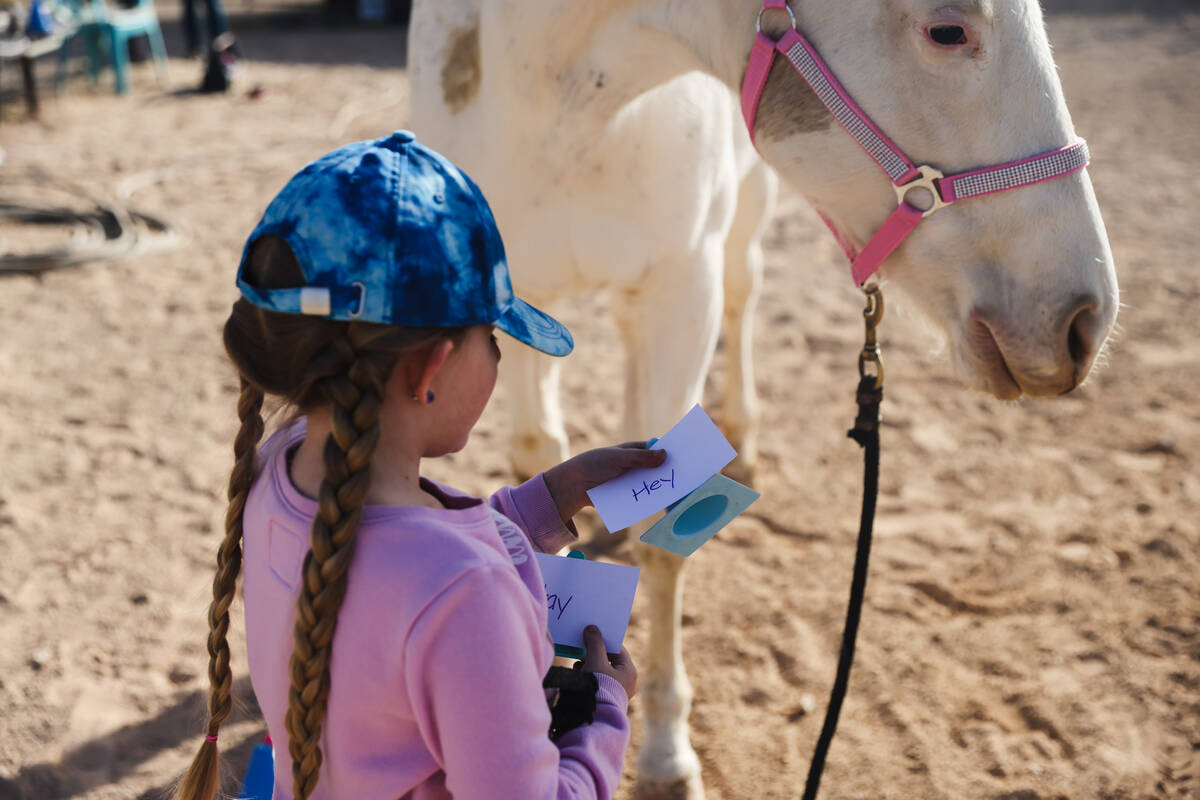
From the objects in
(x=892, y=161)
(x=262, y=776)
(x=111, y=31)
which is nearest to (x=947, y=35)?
(x=892, y=161)

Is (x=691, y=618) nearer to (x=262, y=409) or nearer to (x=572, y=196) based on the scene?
(x=572, y=196)

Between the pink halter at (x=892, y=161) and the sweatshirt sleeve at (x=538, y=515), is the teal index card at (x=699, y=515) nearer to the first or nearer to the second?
the sweatshirt sleeve at (x=538, y=515)

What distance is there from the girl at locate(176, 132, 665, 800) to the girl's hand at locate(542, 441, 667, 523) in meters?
0.32

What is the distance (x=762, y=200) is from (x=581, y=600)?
242cm

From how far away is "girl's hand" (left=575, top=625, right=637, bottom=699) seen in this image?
120 centimetres

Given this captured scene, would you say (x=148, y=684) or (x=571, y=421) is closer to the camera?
(x=148, y=684)

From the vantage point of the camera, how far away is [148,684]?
256cm

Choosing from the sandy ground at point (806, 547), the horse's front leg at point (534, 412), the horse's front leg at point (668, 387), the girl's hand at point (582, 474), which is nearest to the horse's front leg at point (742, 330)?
the sandy ground at point (806, 547)

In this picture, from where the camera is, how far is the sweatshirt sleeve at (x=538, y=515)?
55.9 inches

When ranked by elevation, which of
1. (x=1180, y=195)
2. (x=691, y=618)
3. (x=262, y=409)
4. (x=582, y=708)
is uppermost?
(x=262, y=409)

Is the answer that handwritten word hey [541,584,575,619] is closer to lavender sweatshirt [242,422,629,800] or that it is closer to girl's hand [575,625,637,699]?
girl's hand [575,625,637,699]

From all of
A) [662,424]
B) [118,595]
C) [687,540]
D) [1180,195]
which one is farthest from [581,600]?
[1180,195]

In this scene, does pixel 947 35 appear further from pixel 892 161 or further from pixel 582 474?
pixel 582 474

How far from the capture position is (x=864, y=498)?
1901 mm
